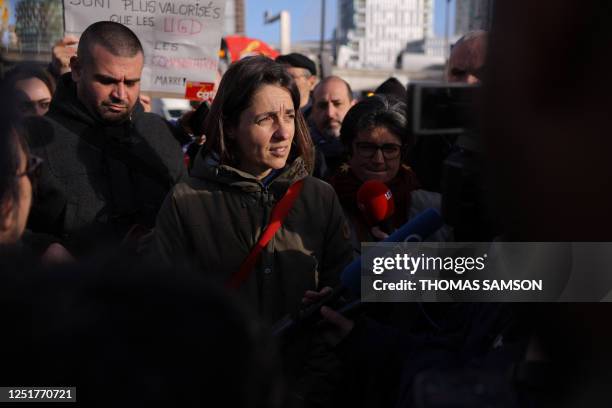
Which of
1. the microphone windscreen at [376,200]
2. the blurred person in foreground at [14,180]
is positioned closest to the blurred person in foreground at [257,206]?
the microphone windscreen at [376,200]

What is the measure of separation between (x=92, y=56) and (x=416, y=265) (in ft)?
7.12

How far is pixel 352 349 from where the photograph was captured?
5.25 feet

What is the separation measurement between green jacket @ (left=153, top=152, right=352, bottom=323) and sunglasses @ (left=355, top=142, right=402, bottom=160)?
635mm

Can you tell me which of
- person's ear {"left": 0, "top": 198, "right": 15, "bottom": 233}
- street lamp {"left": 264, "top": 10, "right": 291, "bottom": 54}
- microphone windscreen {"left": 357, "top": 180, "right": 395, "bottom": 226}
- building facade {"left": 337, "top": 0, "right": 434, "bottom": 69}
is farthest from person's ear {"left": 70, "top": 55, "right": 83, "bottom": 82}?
building facade {"left": 337, "top": 0, "right": 434, "bottom": 69}

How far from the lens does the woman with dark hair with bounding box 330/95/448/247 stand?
2.89m

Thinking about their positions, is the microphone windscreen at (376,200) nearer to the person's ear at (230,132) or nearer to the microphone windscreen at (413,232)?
the person's ear at (230,132)

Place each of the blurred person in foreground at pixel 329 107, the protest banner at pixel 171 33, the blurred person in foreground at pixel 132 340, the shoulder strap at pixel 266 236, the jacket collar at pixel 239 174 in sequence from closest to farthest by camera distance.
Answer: the blurred person in foreground at pixel 132 340 → the shoulder strap at pixel 266 236 → the jacket collar at pixel 239 174 → the protest banner at pixel 171 33 → the blurred person in foreground at pixel 329 107

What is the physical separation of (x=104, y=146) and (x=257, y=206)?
0.95 m

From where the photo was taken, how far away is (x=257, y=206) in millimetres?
2377

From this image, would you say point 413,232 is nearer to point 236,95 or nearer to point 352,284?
point 352,284

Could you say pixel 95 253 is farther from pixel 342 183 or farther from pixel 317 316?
pixel 342 183

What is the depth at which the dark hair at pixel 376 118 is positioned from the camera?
10.0 ft

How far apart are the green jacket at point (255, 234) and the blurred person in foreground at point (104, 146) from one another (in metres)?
0.47

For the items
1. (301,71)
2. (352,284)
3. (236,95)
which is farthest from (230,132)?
(301,71)
